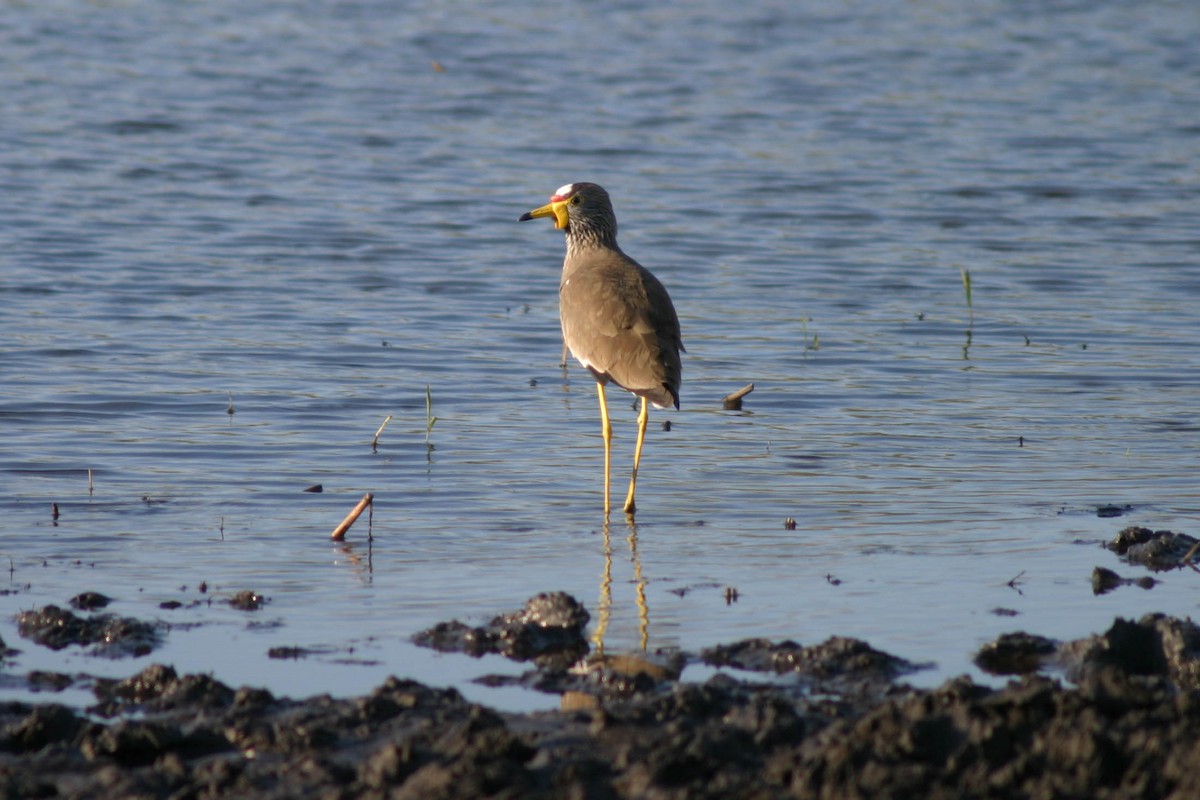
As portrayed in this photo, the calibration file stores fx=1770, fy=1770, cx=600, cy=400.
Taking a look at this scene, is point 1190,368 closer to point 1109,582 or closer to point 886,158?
point 1109,582

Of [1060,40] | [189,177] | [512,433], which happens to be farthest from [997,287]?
[1060,40]

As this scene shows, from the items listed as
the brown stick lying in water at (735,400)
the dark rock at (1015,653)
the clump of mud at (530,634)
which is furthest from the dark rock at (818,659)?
the brown stick lying in water at (735,400)

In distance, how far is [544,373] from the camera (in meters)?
11.8

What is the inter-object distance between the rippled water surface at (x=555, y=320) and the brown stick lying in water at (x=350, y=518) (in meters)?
0.07

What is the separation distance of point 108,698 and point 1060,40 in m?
23.3

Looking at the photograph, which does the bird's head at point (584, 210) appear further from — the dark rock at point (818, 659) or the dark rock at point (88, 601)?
the dark rock at point (818, 659)

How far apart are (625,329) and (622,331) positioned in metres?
0.02

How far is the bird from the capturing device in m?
8.43

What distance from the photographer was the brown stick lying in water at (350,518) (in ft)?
24.9

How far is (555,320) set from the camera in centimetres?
1336

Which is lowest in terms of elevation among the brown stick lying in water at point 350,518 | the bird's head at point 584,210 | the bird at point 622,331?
the brown stick lying in water at point 350,518

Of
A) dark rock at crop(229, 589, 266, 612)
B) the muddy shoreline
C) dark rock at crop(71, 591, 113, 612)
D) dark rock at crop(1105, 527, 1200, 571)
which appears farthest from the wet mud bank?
dark rock at crop(1105, 527, 1200, 571)

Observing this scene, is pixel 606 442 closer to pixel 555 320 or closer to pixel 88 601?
pixel 88 601

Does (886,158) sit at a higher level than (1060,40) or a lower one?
lower
